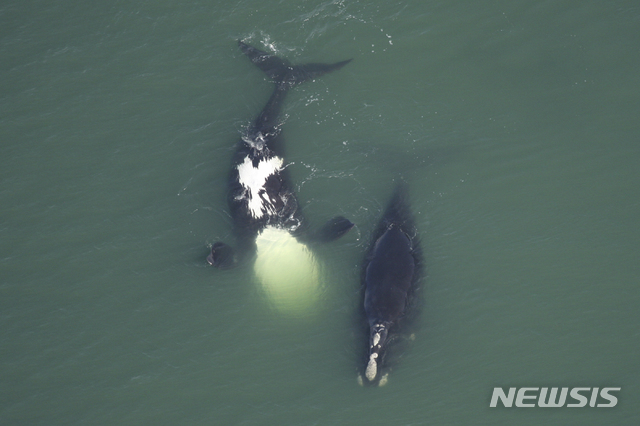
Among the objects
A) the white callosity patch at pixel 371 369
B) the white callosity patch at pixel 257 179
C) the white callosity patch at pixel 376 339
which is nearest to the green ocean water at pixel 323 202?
the white callosity patch at pixel 371 369

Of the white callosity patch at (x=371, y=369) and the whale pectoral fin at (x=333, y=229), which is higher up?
the whale pectoral fin at (x=333, y=229)

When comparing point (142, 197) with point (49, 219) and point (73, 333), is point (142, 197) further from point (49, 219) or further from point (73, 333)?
point (73, 333)

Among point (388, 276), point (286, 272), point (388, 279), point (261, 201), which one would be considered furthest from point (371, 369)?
point (261, 201)

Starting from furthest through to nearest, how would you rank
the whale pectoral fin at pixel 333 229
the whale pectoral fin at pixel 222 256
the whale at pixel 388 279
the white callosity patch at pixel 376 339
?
the whale pectoral fin at pixel 333 229 < the whale pectoral fin at pixel 222 256 < the whale at pixel 388 279 < the white callosity patch at pixel 376 339

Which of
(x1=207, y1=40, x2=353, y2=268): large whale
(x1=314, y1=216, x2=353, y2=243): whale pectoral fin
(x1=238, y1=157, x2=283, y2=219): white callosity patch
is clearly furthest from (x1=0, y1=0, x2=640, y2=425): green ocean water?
(x1=238, y1=157, x2=283, y2=219): white callosity patch

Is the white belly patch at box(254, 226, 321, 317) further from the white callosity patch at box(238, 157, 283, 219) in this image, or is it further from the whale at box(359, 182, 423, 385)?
the whale at box(359, 182, 423, 385)

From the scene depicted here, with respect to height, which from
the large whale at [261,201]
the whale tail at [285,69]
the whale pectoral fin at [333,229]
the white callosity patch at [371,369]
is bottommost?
the white callosity patch at [371,369]

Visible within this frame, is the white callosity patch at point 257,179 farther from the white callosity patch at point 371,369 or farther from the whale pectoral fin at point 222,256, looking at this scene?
the white callosity patch at point 371,369
